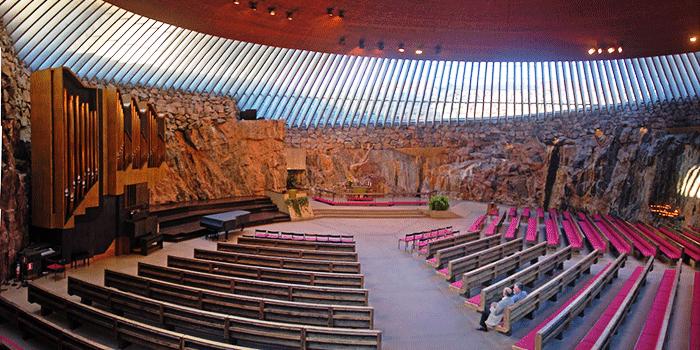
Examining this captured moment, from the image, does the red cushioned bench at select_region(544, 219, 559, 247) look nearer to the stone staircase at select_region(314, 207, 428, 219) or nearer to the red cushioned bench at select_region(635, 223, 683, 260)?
the red cushioned bench at select_region(635, 223, 683, 260)

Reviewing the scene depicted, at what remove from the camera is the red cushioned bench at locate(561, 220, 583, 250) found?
1033 cm

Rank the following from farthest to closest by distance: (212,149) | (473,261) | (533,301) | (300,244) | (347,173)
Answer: (347,173) → (212,149) → (300,244) → (473,261) → (533,301)

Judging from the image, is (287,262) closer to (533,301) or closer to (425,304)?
(425,304)

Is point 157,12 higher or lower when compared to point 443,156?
higher

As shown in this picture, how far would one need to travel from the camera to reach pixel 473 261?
778 centimetres

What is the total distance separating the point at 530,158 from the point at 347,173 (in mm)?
9826

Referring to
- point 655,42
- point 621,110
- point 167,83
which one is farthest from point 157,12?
point 621,110

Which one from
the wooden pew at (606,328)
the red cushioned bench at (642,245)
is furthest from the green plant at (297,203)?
the wooden pew at (606,328)

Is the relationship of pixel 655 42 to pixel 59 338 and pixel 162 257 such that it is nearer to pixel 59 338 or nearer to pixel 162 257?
pixel 162 257

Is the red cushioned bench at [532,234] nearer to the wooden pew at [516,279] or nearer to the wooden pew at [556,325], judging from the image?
the wooden pew at [516,279]

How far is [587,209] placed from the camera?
800 inches

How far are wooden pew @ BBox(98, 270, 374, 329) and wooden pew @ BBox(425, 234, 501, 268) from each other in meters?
3.36

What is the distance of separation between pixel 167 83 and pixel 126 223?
8.90 m

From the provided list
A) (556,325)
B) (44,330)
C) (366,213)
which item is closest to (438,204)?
(366,213)
